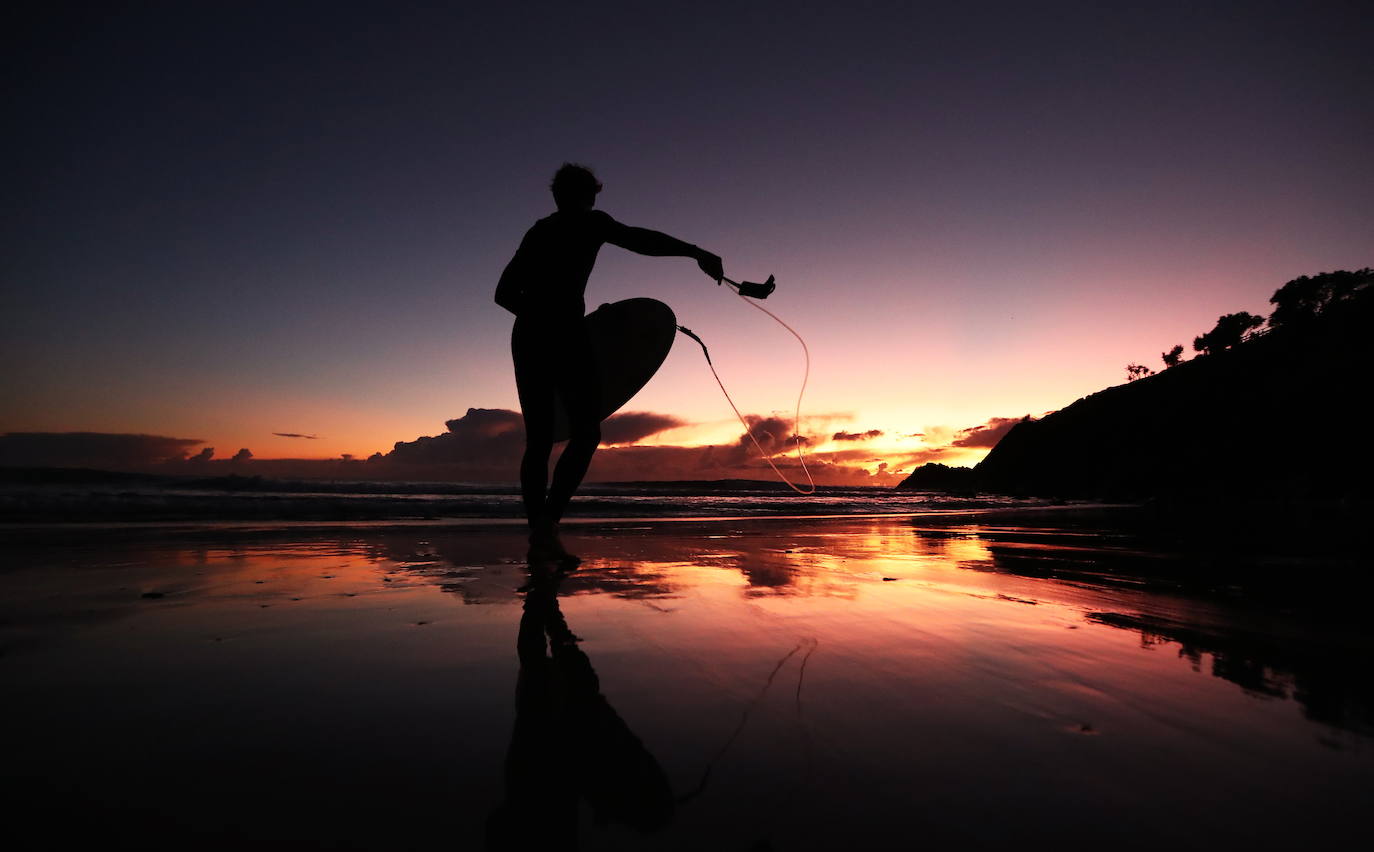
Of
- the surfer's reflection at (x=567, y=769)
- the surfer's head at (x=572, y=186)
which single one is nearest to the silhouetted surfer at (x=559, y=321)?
the surfer's head at (x=572, y=186)

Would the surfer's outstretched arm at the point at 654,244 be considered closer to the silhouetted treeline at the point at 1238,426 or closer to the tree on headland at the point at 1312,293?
the silhouetted treeline at the point at 1238,426

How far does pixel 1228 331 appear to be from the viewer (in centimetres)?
4072

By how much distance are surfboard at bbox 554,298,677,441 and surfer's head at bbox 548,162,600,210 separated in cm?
154

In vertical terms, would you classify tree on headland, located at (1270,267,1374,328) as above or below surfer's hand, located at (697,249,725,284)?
above

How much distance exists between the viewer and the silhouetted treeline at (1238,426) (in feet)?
56.8

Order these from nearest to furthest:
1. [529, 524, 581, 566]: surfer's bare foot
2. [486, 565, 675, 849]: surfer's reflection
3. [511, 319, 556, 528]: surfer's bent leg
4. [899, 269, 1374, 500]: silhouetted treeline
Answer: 1. [486, 565, 675, 849]: surfer's reflection
2. [529, 524, 581, 566]: surfer's bare foot
3. [511, 319, 556, 528]: surfer's bent leg
4. [899, 269, 1374, 500]: silhouetted treeline

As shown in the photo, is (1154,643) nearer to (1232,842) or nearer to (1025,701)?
(1025,701)

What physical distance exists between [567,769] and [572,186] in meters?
3.13

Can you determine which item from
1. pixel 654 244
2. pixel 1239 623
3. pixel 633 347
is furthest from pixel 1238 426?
pixel 654 244

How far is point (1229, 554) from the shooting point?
425 centimetres

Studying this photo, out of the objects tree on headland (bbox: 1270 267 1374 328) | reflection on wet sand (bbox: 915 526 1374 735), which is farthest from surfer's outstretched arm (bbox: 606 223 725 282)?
tree on headland (bbox: 1270 267 1374 328)

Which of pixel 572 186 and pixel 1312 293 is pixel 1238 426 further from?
pixel 572 186

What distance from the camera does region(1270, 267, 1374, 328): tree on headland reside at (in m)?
33.3

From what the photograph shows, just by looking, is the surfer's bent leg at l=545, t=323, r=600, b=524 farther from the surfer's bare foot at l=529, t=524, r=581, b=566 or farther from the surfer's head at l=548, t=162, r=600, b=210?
the surfer's head at l=548, t=162, r=600, b=210
